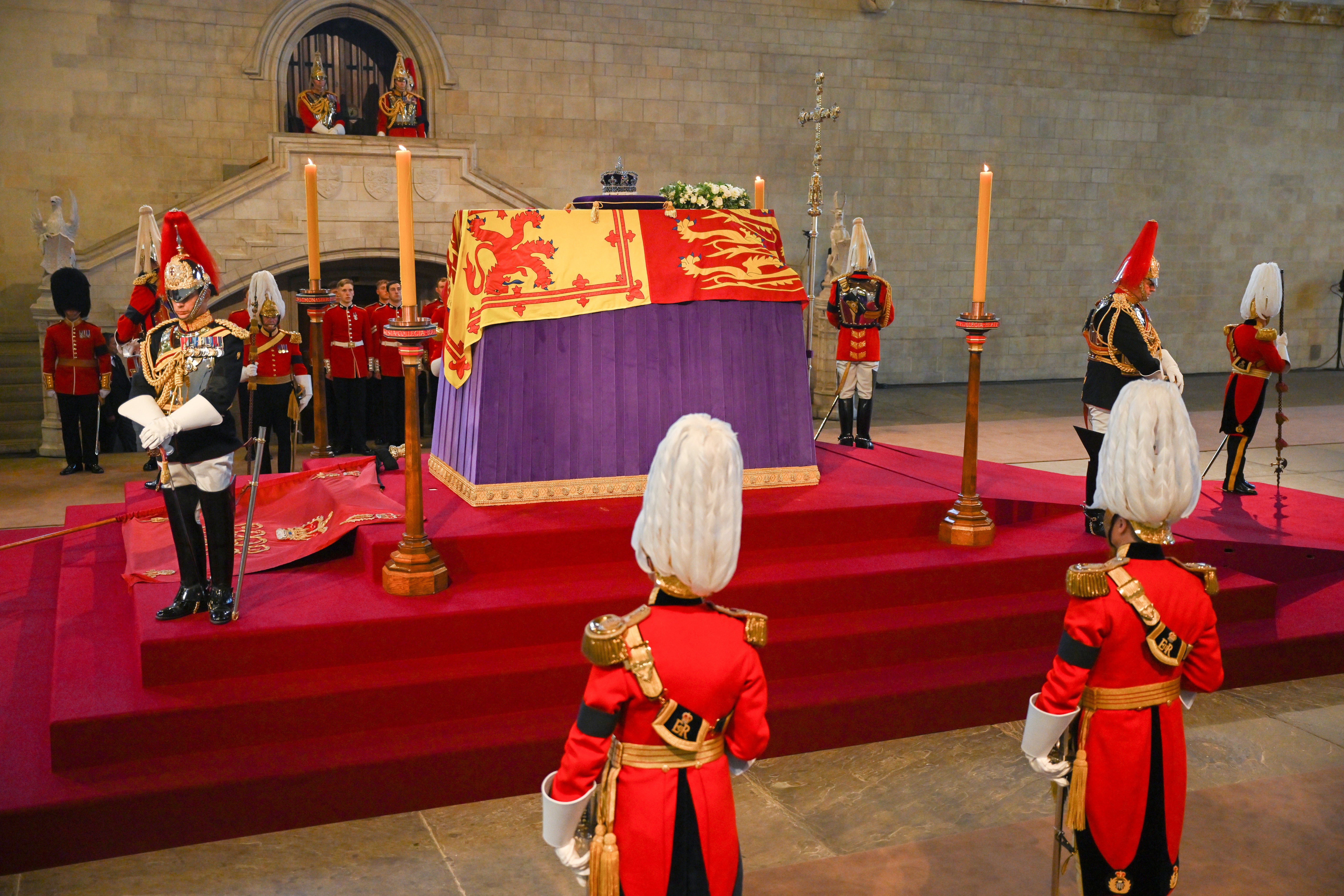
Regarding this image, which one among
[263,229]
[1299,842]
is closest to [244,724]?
[1299,842]

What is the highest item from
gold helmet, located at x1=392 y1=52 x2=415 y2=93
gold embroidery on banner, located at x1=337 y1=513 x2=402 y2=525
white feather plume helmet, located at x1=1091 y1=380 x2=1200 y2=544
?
gold helmet, located at x1=392 y1=52 x2=415 y2=93

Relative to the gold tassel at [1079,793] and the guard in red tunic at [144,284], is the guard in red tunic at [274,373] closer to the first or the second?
the guard in red tunic at [144,284]

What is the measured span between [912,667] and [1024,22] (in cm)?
1211

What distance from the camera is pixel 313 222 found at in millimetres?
4980

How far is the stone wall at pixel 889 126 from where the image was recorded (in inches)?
410

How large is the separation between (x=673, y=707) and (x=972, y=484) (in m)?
2.94

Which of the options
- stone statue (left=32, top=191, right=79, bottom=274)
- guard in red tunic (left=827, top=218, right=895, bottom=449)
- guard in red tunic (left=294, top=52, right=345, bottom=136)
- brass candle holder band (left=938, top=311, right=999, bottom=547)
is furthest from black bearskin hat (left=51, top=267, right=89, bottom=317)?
brass candle holder band (left=938, top=311, right=999, bottom=547)

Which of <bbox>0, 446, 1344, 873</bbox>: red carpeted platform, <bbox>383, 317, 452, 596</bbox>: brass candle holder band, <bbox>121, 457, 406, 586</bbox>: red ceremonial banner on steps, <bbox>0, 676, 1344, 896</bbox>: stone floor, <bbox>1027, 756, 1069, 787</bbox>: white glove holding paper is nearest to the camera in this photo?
<bbox>1027, 756, 1069, 787</bbox>: white glove holding paper

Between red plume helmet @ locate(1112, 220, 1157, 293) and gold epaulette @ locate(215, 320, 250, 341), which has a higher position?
red plume helmet @ locate(1112, 220, 1157, 293)

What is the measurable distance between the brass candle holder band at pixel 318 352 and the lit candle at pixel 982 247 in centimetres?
297

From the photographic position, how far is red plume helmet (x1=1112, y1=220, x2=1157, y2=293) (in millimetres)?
4906

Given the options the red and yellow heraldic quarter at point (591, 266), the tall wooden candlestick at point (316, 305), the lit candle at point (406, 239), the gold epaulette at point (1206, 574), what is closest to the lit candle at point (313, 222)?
the tall wooden candlestick at point (316, 305)

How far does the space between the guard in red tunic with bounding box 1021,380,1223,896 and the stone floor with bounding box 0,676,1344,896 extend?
0.57m

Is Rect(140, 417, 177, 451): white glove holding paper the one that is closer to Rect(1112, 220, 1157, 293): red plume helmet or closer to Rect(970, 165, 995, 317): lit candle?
Rect(970, 165, 995, 317): lit candle
